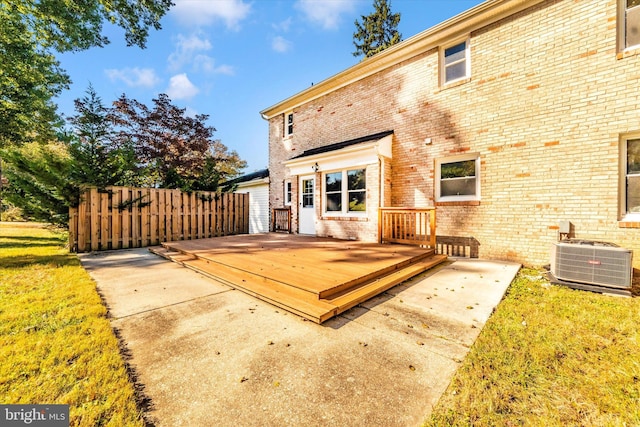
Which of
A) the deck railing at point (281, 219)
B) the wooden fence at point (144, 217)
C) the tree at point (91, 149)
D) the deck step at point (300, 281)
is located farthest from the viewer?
Result: the deck railing at point (281, 219)

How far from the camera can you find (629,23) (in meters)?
4.99

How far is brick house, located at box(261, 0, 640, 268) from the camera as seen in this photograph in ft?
16.4

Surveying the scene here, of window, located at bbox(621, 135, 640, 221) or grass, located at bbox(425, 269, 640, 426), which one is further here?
window, located at bbox(621, 135, 640, 221)

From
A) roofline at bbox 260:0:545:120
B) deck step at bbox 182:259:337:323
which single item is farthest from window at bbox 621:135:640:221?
deck step at bbox 182:259:337:323

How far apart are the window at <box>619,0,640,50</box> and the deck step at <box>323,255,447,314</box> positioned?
6021mm

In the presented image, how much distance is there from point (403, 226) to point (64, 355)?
695 centimetres

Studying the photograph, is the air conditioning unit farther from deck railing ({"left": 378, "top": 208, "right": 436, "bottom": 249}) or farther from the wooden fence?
the wooden fence

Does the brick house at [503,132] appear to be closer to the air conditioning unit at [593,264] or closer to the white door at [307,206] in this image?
the white door at [307,206]

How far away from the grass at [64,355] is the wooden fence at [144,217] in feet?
13.1

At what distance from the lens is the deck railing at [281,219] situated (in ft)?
36.7

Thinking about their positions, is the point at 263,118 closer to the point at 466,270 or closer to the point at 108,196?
the point at 108,196

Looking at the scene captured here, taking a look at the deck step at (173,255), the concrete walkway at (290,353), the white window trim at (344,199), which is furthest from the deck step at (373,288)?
the deck step at (173,255)

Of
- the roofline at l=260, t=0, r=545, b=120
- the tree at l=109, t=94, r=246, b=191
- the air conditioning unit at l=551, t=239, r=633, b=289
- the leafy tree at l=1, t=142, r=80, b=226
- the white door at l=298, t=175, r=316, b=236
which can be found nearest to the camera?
the air conditioning unit at l=551, t=239, r=633, b=289

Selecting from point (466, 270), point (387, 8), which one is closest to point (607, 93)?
point (466, 270)
